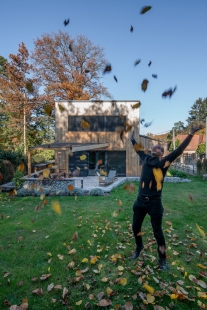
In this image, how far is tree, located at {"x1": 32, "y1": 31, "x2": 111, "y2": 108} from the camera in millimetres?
24234

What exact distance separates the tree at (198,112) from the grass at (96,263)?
2464 inches

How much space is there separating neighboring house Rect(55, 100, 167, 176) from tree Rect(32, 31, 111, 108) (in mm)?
8030

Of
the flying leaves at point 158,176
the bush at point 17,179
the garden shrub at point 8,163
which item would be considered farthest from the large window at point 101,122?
the flying leaves at point 158,176

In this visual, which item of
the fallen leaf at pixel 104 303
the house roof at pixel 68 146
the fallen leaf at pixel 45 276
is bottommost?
the fallen leaf at pixel 104 303

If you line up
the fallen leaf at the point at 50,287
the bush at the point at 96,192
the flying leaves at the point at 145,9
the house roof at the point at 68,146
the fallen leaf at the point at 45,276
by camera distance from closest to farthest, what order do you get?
the flying leaves at the point at 145,9 → the fallen leaf at the point at 50,287 → the fallen leaf at the point at 45,276 → the bush at the point at 96,192 → the house roof at the point at 68,146

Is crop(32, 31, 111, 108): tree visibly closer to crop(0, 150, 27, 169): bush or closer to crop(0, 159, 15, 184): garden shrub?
crop(0, 150, 27, 169): bush

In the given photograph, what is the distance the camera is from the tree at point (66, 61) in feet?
79.5

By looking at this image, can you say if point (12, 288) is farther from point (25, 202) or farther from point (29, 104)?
point (29, 104)

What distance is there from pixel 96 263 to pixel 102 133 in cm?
1407

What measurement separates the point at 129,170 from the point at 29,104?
13.0m

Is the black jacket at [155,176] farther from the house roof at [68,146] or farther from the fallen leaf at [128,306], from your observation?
the house roof at [68,146]

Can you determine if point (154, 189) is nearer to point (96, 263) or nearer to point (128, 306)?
point (128, 306)

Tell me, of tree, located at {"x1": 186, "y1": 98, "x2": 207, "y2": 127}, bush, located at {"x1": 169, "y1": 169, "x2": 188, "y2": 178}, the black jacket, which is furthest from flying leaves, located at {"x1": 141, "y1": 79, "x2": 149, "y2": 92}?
tree, located at {"x1": 186, "y1": 98, "x2": 207, "y2": 127}

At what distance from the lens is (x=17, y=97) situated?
69.2ft
